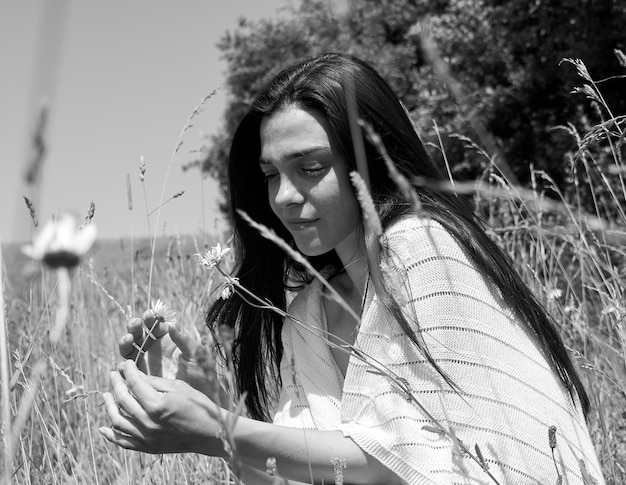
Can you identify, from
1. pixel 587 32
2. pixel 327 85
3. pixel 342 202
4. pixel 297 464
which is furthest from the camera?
pixel 587 32

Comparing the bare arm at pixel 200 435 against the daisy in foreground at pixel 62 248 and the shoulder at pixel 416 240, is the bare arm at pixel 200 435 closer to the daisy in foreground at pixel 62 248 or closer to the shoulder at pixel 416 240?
the shoulder at pixel 416 240

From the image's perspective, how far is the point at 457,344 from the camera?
126 cm

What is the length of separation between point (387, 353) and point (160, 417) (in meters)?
0.44

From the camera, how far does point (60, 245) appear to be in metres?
0.41

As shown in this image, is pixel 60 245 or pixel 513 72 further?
pixel 513 72

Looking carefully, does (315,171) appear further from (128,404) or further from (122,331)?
(122,331)

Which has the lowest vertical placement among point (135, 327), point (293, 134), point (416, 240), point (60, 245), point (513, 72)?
point (135, 327)

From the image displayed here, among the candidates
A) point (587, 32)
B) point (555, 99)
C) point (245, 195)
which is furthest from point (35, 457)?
point (555, 99)

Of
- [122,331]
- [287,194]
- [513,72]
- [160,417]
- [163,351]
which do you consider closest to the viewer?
[160,417]

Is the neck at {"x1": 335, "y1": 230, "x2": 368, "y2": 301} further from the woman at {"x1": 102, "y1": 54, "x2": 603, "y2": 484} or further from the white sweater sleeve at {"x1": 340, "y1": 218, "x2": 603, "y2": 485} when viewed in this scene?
the white sweater sleeve at {"x1": 340, "y1": 218, "x2": 603, "y2": 485}

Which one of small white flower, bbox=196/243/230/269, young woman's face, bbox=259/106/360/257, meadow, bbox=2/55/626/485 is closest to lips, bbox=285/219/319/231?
young woman's face, bbox=259/106/360/257

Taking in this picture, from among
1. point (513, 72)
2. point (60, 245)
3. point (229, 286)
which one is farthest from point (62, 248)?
point (513, 72)

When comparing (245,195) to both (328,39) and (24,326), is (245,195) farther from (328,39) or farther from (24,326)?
(328,39)

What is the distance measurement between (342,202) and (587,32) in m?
5.00
